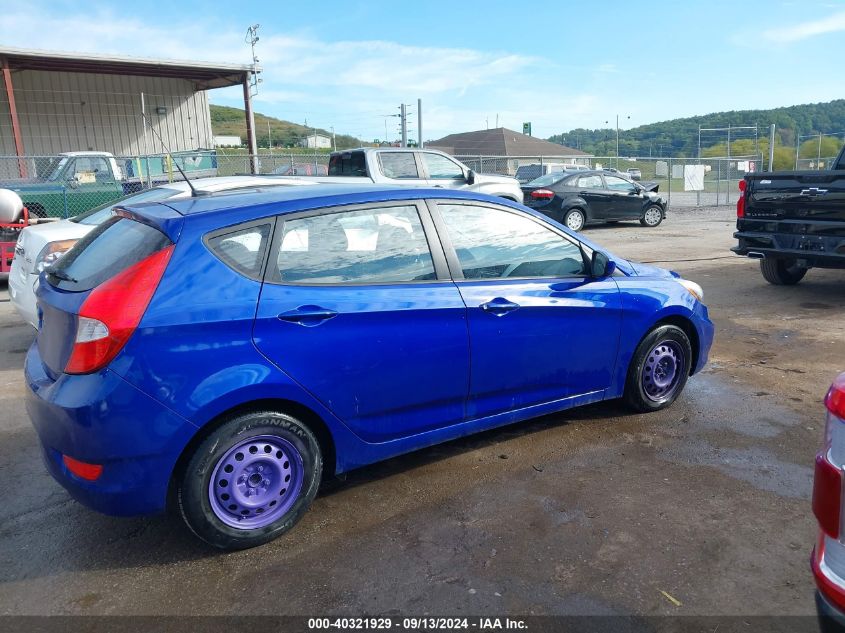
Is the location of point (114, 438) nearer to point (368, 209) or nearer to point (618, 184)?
point (368, 209)

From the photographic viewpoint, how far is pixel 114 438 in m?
2.73

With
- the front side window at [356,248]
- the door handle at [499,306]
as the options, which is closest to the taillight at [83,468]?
the front side window at [356,248]

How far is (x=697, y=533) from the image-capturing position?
125 inches

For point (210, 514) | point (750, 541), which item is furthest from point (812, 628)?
point (210, 514)

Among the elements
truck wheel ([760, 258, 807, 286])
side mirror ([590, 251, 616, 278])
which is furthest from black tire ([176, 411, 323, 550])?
truck wheel ([760, 258, 807, 286])

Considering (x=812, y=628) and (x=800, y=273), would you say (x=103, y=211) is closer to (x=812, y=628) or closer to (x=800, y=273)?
(x=812, y=628)

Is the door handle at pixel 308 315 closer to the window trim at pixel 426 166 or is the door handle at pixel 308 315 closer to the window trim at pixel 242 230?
the window trim at pixel 242 230

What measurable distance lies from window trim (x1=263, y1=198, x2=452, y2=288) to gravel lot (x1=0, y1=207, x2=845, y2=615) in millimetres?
1146

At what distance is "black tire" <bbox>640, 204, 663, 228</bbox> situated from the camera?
18.1 metres

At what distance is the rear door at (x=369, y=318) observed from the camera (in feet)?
10.1

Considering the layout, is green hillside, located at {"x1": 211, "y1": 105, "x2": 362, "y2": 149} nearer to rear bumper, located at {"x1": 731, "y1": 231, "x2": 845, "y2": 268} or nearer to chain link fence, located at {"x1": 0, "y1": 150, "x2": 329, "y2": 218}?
chain link fence, located at {"x1": 0, "y1": 150, "x2": 329, "y2": 218}

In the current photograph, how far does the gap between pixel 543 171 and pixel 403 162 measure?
13976 millimetres

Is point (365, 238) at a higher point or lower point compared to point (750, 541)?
higher

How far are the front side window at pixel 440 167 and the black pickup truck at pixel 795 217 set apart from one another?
5.02 m
